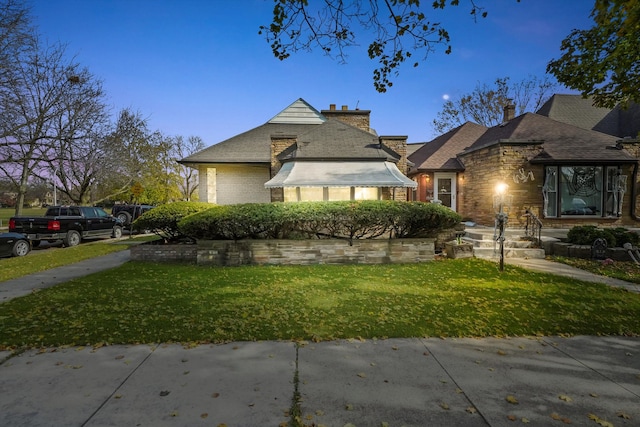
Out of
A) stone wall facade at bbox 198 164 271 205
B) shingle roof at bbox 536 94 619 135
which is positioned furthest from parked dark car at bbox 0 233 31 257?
shingle roof at bbox 536 94 619 135

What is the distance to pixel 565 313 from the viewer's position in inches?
207

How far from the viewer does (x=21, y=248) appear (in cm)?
1239

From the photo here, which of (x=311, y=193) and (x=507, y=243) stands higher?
(x=311, y=193)

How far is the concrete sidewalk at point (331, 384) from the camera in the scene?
8.87ft

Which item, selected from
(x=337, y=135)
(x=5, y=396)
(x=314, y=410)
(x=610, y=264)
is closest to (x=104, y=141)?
(x=337, y=135)

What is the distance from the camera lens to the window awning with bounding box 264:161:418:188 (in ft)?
41.2

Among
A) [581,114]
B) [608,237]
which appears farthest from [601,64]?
[581,114]

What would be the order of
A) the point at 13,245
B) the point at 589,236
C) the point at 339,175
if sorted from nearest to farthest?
the point at 589,236 → the point at 13,245 → the point at 339,175

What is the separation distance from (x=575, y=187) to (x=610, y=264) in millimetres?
7244

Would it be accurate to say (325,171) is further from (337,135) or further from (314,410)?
(314,410)

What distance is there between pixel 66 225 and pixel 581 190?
81.3 feet

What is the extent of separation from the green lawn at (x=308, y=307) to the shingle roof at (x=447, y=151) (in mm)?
11361

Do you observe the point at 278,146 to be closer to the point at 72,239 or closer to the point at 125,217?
the point at 72,239

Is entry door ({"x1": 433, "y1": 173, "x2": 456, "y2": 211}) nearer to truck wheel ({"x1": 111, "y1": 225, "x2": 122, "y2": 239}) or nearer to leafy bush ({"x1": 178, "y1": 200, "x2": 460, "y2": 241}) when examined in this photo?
leafy bush ({"x1": 178, "y1": 200, "x2": 460, "y2": 241})
